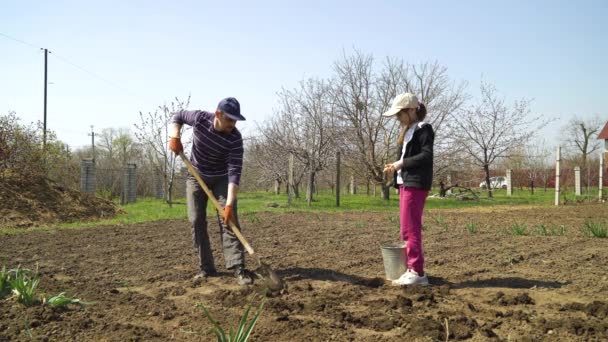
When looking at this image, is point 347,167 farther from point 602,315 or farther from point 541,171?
point 541,171

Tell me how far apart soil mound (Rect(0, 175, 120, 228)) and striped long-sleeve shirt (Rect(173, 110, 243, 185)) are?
23.7 feet

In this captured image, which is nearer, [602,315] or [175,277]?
[602,315]

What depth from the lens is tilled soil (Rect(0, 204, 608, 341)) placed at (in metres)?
2.97


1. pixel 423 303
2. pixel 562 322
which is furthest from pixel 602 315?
pixel 423 303

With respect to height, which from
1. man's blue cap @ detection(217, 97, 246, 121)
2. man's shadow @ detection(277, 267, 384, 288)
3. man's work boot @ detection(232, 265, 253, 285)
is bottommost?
man's shadow @ detection(277, 267, 384, 288)

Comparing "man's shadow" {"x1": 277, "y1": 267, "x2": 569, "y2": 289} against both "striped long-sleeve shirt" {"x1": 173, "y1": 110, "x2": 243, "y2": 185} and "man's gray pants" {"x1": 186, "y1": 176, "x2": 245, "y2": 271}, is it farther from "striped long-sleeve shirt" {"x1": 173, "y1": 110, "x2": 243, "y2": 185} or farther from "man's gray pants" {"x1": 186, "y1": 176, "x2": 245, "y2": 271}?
"striped long-sleeve shirt" {"x1": 173, "y1": 110, "x2": 243, "y2": 185}

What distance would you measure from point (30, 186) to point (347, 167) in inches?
573

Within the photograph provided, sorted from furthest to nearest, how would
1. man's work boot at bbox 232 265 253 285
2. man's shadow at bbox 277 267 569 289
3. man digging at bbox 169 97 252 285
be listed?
man digging at bbox 169 97 252 285, man's work boot at bbox 232 265 253 285, man's shadow at bbox 277 267 569 289

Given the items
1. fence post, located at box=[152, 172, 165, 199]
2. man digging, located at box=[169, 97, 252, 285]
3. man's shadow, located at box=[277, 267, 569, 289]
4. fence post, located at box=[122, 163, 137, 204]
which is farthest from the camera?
fence post, located at box=[152, 172, 165, 199]

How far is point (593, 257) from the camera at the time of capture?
535 cm

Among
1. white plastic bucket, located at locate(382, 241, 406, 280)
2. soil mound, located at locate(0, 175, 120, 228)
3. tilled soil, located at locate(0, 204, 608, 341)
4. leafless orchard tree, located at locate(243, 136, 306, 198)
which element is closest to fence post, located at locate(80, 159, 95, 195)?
soil mound, located at locate(0, 175, 120, 228)

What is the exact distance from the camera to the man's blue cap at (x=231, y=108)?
438cm

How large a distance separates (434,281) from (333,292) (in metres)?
1.10

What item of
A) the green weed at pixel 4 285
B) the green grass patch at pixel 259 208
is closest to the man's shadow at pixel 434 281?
the green weed at pixel 4 285
